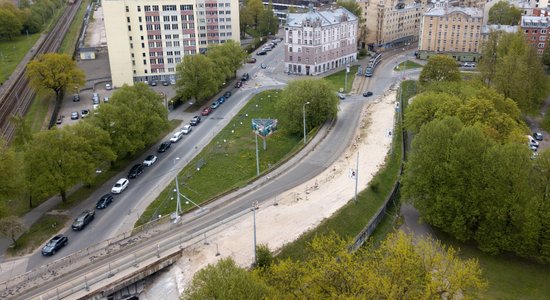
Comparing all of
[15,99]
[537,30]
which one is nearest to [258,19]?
[15,99]

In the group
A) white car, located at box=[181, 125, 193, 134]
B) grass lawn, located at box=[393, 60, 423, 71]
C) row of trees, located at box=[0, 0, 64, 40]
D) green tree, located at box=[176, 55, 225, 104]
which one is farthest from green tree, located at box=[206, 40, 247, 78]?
row of trees, located at box=[0, 0, 64, 40]

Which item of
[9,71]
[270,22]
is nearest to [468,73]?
[270,22]

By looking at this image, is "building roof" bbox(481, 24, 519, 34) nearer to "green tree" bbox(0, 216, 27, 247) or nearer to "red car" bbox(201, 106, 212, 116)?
"red car" bbox(201, 106, 212, 116)

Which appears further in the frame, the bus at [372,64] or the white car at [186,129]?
the bus at [372,64]

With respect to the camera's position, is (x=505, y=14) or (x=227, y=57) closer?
(x=227, y=57)

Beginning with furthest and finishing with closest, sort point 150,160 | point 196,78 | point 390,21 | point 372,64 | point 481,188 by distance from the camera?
point 390,21
point 372,64
point 196,78
point 150,160
point 481,188

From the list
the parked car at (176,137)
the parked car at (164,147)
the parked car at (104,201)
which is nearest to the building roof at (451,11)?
the parked car at (176,137)

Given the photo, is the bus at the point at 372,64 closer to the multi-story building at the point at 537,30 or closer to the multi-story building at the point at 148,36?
the multi-story building at the point at 537,30

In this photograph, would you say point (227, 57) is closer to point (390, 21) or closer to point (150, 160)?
point (150, 160)
